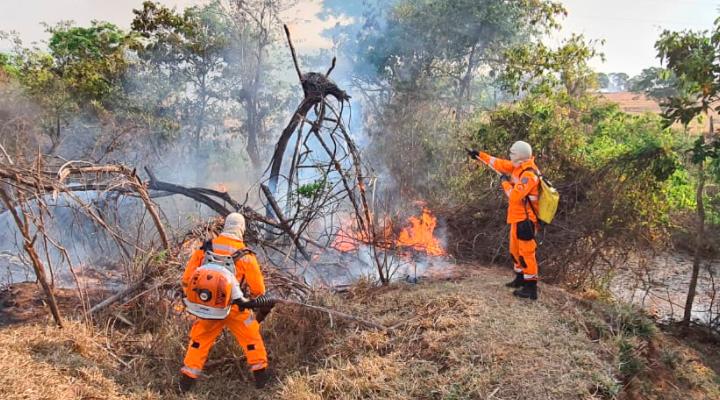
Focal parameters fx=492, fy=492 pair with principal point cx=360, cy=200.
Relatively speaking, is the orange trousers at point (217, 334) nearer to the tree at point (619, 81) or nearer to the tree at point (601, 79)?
the tree at point (601, 79)

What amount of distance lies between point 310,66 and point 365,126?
338 centimetres

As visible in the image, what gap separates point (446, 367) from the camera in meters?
4.45

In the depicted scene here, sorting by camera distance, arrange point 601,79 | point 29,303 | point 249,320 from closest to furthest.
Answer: point 249,320, point 29,303, point 601,79

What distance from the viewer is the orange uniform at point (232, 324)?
4.43 m

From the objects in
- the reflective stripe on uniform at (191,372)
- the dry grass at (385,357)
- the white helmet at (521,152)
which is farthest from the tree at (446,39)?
the reflective stripe on uniform at (191,372)

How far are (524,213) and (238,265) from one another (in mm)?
3233

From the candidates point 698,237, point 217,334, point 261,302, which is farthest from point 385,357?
point 698,237

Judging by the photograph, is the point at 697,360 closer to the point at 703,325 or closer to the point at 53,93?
the point at 703,325

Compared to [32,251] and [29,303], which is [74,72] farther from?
[32,251]

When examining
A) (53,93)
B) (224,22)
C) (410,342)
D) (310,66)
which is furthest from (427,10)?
(410,342)

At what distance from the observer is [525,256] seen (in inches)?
221

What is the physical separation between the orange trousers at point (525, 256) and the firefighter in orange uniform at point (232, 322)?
297cm

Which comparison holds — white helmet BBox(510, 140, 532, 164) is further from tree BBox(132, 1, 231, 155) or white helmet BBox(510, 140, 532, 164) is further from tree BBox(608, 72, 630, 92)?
tree BBox(608, 72, 630, 92)

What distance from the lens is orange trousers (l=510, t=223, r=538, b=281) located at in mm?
5589
